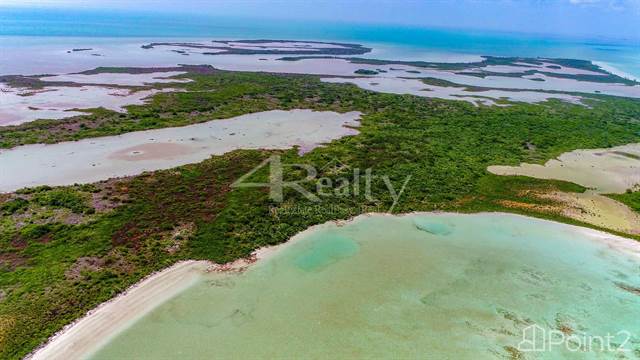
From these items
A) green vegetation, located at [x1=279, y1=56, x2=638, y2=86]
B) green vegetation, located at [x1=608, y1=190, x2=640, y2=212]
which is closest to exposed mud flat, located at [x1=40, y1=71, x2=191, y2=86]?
green vegetation, located at [x1=279, y1=56, x2=638, y2=86]

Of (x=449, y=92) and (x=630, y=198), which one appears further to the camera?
(x=449, y=92)

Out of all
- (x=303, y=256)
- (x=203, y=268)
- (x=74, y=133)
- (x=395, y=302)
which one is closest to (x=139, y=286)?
(x=203, y=268)

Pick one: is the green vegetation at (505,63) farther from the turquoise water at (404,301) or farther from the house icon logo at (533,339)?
the house icon logo at (533,339)

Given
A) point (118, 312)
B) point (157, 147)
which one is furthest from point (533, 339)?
point (157, 147)

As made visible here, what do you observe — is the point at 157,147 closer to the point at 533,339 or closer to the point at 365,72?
the point at 533,339

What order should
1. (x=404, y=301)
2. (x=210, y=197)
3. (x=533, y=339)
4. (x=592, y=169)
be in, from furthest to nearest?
(x=592, y=169) → (x=210, y=197) → (x=404, y=301) → (x=533, y=339)

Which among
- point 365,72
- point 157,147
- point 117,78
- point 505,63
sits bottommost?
point 157,147

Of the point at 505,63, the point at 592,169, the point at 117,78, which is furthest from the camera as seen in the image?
the point at 505,63

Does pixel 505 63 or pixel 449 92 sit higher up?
pixel 505 63

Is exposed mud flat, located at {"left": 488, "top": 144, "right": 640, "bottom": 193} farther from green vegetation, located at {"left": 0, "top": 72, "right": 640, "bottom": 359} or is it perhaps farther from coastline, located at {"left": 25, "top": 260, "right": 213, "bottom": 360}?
coastline, located at {"left": 25, "top": 260, "right": 213, "bottom": 360}
